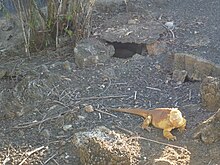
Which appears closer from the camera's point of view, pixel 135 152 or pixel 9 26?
pixel 135 152

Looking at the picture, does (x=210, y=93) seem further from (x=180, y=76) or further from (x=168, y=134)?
(x=180, y=76)

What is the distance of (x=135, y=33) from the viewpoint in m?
3.51

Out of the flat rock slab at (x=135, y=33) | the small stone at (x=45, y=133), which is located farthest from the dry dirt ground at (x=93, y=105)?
the flat rock slab at (x=135, y=33)

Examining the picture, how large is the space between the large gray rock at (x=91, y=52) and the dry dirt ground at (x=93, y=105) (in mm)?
48

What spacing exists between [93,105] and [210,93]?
2.12 feet

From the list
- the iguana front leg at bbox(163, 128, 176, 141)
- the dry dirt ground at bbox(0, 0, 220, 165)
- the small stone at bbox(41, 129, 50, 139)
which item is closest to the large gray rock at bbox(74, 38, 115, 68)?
the dry dirt ground at bbox(0, 0, 220, 165)

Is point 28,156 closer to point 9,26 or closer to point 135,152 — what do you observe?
point 135,152

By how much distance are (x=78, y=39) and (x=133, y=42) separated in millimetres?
369

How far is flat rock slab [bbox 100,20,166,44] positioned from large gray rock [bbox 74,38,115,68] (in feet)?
0.37

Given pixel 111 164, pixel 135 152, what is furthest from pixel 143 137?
pixel 111 164

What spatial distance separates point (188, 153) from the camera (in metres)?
2.29

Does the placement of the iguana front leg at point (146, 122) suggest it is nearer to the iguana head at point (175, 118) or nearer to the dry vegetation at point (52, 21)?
the iguana head at point (175, 118)

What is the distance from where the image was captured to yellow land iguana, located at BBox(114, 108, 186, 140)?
94.0 inches

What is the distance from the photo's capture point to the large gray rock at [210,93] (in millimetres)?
2471
